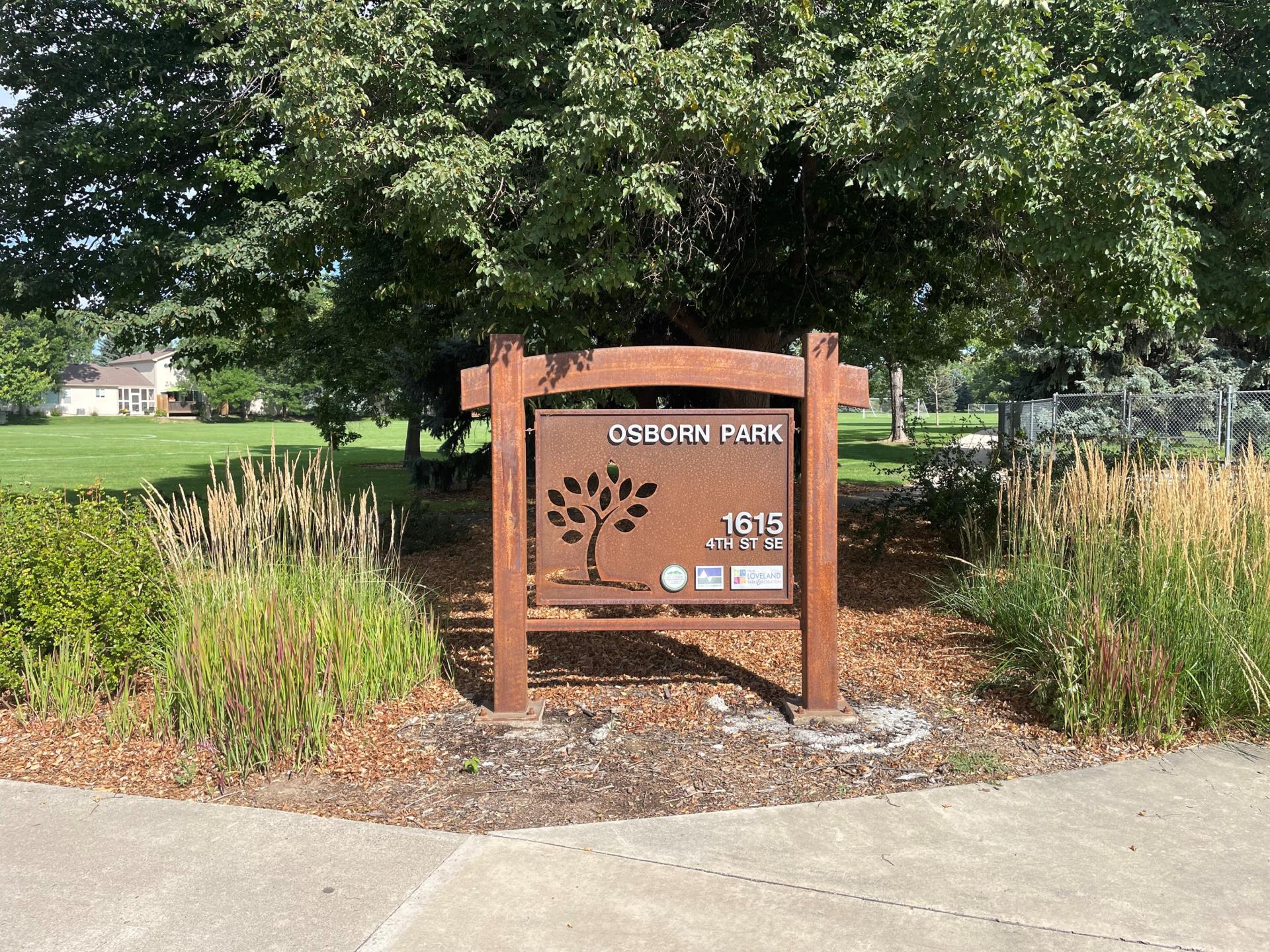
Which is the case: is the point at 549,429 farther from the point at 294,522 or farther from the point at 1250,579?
the point at 1250,579

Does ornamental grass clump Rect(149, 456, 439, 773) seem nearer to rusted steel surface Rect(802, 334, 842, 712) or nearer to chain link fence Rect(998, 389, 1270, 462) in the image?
rusted steel surface Rect(802, 334, 842, 712)

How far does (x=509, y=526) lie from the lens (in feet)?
17.0

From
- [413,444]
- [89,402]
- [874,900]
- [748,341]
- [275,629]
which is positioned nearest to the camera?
[874,900]

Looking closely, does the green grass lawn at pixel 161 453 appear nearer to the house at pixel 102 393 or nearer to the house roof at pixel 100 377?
the house at pixel 102 393

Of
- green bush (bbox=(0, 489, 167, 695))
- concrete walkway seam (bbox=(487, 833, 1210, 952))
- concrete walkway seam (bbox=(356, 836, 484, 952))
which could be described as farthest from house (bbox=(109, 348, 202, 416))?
concrete walkway seam (bbox=(487, 833, 1210, 952))

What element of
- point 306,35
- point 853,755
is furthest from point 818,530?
point 306,35

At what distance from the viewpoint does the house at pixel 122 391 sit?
8925 centimetres

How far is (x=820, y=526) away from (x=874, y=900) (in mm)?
2270

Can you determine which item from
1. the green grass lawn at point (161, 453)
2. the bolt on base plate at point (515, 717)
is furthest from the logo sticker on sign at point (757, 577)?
the green grass lawn at point (161, 453)

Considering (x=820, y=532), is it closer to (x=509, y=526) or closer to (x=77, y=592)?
(x=509, y=526)

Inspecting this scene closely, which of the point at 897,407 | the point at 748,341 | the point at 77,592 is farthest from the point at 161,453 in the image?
the point at 77,592

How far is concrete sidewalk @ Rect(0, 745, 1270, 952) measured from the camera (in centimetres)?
305

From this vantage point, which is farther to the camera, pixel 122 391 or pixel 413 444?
pixel 122 391

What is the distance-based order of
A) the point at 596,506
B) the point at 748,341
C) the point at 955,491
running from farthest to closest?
the point at 748,341 → the point at 955,491 → the point at 596,506
